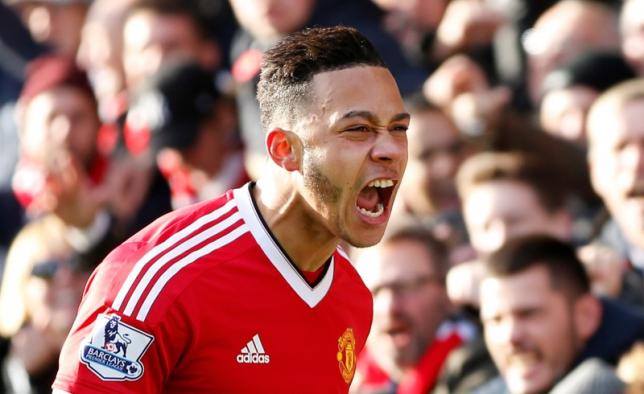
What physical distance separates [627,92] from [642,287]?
2.69 feet

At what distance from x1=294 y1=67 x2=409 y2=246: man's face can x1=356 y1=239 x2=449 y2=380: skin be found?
7.13ft

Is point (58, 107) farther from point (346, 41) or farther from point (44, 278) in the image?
point (346, 41)

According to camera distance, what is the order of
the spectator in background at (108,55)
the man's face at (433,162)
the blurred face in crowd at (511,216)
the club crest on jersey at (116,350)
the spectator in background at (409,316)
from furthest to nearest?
1. the spectator in background at (108,55)
2. the man's face at (433,162)
3. the blurred face in crowd at (511,216)
4. the spectator in background at (409,316)
5. the club crest on jersey at (116,350)

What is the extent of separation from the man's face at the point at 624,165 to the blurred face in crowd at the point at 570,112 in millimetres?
601

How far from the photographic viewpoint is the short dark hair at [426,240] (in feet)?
20.7

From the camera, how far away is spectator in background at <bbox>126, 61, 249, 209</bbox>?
7883mm

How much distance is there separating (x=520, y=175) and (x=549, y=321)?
108 centimetres

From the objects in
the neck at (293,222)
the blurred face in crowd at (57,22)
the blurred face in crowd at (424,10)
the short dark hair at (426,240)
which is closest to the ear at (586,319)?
the short dark hair at (426,240)

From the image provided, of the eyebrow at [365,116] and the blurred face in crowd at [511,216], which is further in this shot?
the blurred face in crowd at [511,216]

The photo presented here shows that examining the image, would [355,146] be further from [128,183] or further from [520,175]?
[128,183]

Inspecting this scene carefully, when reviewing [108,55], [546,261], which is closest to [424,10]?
[108,55]

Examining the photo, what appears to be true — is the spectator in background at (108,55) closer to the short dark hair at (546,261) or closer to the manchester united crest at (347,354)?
the short dark hair at (546,261)

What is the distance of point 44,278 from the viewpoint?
24.3 feet

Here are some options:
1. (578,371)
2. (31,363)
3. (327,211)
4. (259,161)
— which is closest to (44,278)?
(31,363)
